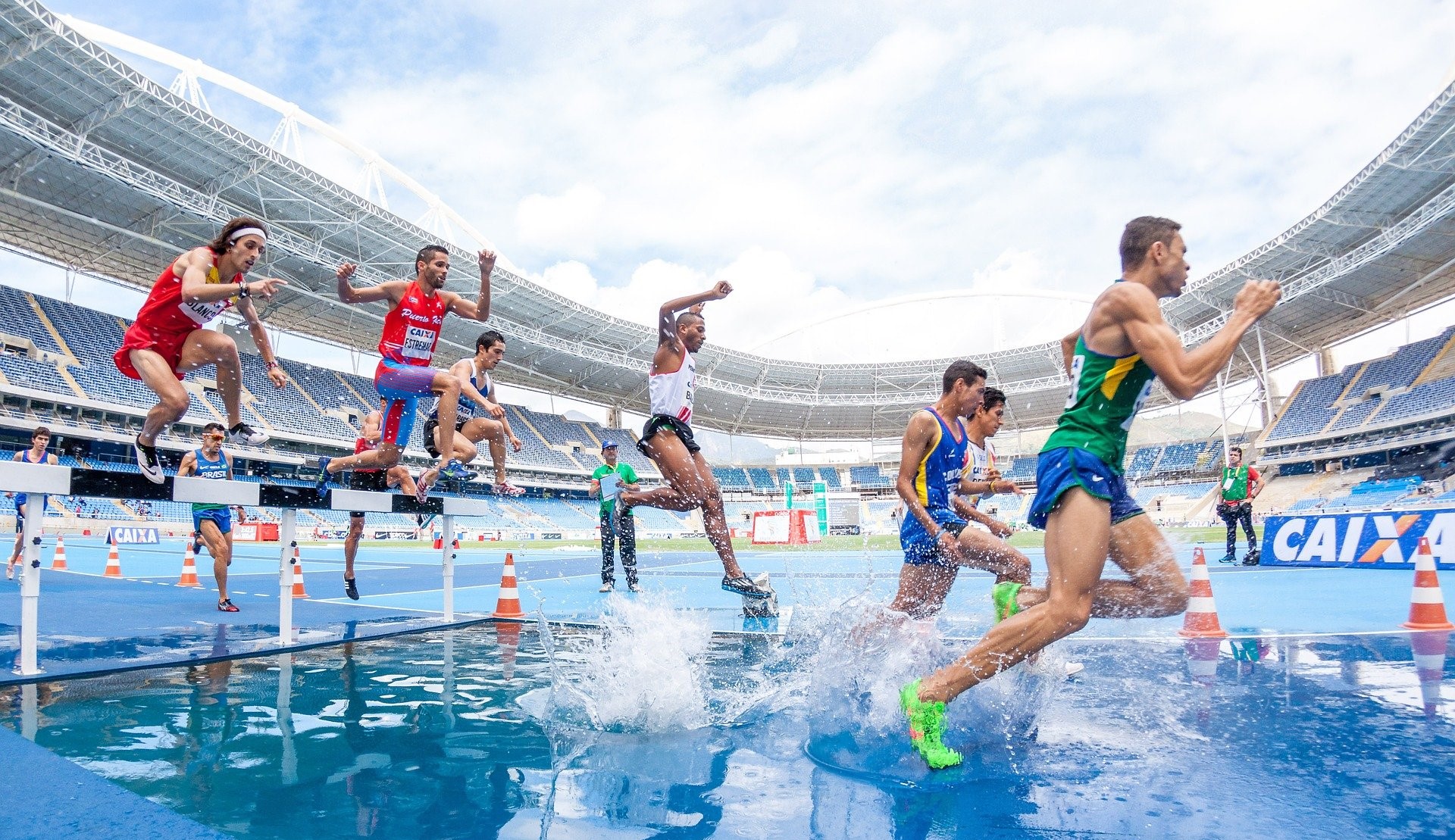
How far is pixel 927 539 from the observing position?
428 centimetres

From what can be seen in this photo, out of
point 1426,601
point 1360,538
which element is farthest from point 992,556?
point 1360,538

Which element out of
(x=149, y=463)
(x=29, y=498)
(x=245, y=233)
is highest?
(x=245, y=233)

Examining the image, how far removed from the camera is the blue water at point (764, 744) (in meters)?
2.31

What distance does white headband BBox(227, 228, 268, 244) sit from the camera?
194 inches

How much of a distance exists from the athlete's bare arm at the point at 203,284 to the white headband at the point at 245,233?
193mm

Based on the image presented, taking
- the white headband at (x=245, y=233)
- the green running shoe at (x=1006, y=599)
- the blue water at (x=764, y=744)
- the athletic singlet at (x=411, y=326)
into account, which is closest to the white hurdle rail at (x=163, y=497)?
the blue water at (x=764, y=744)

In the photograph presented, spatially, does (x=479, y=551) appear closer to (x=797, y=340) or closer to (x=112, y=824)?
(x=112, y=824)

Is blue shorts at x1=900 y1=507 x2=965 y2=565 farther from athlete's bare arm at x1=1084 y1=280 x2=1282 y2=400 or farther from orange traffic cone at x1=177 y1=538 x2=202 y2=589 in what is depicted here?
orange traffic cone at x1=177 y1=538 x2=202 y2=589

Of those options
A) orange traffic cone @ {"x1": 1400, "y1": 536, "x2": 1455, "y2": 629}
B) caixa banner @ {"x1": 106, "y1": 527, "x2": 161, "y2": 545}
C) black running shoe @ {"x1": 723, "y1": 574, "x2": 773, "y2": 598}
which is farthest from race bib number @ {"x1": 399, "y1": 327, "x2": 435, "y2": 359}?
caixa banner @ {"x1": 106, "y1": 527, "x2": 161, "y2": 545}

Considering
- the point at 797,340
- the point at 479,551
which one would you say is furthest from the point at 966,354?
the point at 479,551

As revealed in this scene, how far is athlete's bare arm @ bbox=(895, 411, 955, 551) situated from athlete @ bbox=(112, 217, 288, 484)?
12.5ft

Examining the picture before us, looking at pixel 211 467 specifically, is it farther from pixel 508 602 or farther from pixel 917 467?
pixel 917 467

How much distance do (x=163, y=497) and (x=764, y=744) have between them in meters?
4.17

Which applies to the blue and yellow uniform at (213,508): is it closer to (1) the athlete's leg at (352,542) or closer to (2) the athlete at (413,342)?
(1) the athlete's leg at (352,542)
